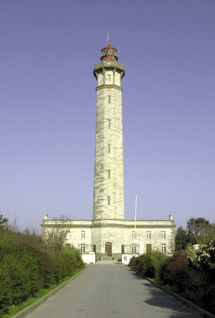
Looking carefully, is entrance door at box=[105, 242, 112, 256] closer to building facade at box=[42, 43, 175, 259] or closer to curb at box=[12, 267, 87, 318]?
building facade at box=[42, 43, 175, 259]

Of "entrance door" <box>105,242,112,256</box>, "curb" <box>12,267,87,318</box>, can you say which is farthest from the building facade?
"curb" <box>12,267,87,318</box>

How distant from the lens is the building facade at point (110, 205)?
5162 cm

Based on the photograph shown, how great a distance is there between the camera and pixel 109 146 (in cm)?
5291

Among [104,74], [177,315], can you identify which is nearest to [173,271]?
[177,315]

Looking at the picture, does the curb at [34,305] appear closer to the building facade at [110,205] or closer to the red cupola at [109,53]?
the building facade at [110,205]

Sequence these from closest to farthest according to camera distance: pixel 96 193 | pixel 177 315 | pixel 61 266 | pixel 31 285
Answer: pixel 177 315, pixel 31 285, pixel 61 266, pixel 96 193

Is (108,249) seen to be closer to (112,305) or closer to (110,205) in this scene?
(110,205)

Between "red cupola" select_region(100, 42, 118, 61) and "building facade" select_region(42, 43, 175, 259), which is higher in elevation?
"red cupola" select_region(100, 42, 118, 61)

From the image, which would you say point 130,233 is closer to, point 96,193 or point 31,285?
point 96,193

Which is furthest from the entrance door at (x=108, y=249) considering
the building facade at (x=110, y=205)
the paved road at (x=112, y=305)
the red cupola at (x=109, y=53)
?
the paved road at (x=112, y=305)

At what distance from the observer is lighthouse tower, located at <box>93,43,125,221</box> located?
51.6 meters

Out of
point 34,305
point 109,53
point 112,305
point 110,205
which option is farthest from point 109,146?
point 34,305

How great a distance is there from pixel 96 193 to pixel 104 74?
19.6 m

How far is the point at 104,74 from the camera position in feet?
184
